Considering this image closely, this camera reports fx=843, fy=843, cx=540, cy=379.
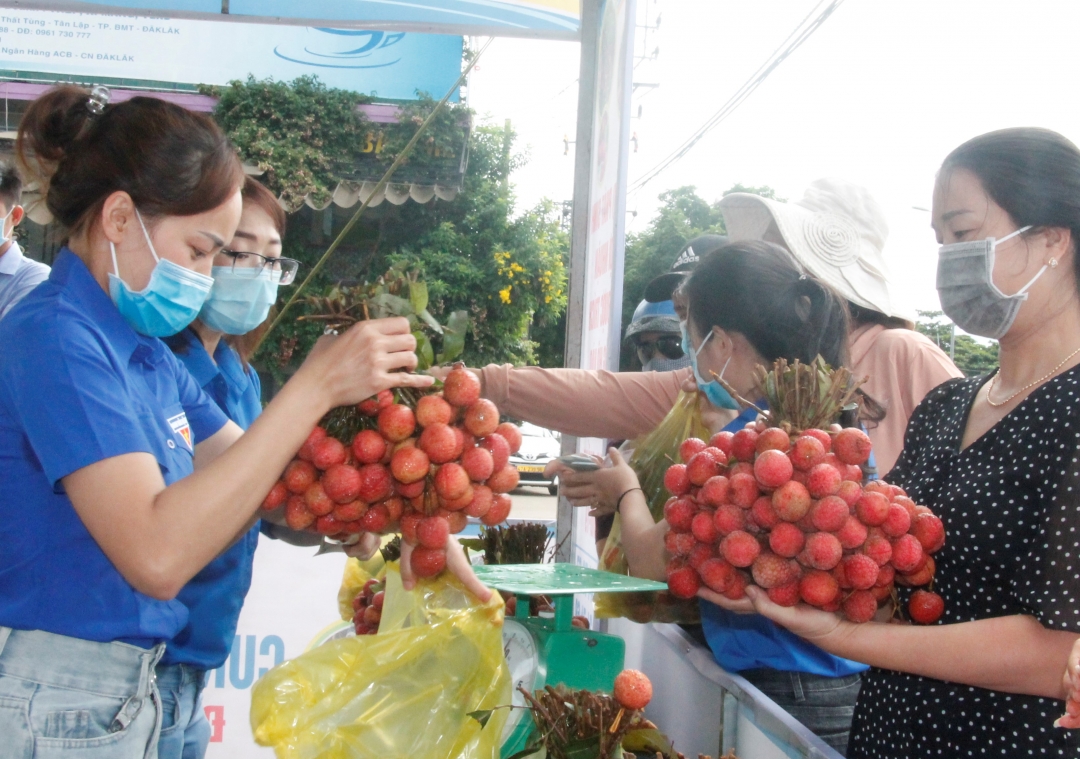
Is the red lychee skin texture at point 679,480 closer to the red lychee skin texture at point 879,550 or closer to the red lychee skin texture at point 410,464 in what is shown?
the red lychee skin texture at point 879,550

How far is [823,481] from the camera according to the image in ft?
4.33

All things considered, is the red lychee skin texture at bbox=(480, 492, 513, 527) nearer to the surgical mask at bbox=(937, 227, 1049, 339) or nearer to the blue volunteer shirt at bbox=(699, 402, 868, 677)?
the blue volunteer shirt at bbox=(699, 402, 868, 677)

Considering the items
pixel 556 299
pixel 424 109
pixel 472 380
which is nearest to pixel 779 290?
pixel 472 380

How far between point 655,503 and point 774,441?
36.7 inches

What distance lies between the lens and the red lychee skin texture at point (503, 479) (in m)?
1.53

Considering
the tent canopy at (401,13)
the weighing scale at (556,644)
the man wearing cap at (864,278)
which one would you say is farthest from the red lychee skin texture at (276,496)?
the tent canopy at (401,13)

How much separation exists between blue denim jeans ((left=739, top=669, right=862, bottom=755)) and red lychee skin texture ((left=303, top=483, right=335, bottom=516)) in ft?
3.41

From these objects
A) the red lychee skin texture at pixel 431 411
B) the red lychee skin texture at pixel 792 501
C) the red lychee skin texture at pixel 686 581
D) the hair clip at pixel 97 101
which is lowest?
the red lychee skin texture at pixel 686 581

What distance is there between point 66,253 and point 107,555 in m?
0.58

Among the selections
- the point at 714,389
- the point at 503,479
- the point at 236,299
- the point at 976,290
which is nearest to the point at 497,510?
the point at 503,479

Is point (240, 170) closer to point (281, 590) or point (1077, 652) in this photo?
point (1077, 652)

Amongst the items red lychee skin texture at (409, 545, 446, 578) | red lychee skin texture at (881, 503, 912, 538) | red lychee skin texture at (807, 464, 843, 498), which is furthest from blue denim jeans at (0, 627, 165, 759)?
red lychee skin texture at (881, 503, 912, 538)

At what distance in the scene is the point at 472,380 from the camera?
1480 mm

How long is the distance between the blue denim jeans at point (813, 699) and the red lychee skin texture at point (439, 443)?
0.95 meters
